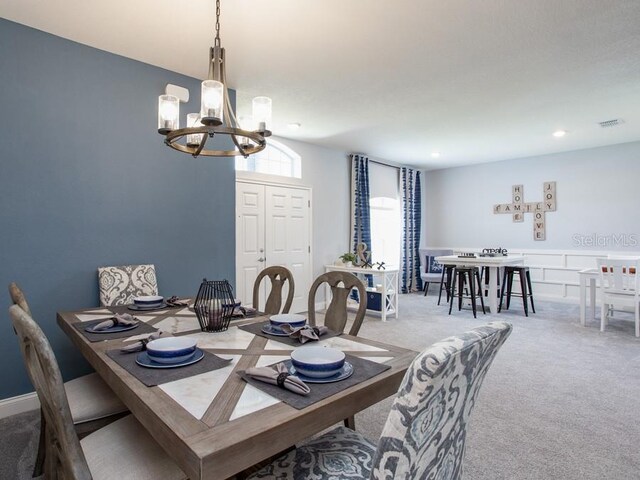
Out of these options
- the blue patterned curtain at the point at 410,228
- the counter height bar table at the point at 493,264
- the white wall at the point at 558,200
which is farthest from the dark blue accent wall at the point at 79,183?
the white wall at the point at 558,200

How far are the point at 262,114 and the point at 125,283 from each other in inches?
71.0

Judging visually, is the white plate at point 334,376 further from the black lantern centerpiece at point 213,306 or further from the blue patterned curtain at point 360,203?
the blue patterned curtain at point 360,203

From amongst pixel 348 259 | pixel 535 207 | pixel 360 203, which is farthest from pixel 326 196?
pixel 535 207

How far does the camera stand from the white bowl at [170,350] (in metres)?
1.26

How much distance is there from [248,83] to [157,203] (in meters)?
1.44

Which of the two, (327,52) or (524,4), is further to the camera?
(327,52)

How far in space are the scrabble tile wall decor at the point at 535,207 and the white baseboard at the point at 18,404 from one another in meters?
7.42

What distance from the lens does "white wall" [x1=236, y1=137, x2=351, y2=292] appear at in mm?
5684

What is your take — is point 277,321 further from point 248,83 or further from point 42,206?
point 248,83

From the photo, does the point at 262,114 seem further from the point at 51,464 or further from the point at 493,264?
the point at 493,264

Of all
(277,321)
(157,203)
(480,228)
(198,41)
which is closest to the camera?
(277,321)

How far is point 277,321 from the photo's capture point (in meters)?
1.73

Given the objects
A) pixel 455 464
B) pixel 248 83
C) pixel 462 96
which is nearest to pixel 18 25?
pixel 248 83

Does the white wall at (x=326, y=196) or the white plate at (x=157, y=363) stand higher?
the white wall at (x=326, y=196)
